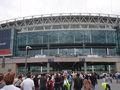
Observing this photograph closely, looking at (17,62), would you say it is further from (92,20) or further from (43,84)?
(43,84)

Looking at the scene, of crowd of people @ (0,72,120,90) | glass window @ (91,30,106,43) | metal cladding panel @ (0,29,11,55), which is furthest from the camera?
metal cladding panel @ (0,29,11,55)

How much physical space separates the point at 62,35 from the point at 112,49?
20936 mm

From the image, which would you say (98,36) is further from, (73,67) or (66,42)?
(73,67)

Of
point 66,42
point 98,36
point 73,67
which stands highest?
point 98,36

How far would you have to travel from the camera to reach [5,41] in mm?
63938

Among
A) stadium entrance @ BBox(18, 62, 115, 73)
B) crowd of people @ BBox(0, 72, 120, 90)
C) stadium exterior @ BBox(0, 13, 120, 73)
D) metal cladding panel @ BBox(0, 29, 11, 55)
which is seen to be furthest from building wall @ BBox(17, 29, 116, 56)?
crowd of people @ BBox(0, 72, 120, 90)

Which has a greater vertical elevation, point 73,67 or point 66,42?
point 66,42

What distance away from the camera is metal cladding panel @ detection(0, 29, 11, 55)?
62.6 meters

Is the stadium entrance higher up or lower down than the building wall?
lower down

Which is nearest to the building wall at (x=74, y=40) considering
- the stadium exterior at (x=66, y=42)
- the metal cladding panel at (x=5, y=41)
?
the stadium exterior at (x=66, y=42)

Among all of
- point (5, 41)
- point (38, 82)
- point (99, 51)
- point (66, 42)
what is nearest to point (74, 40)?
point (66, 42)

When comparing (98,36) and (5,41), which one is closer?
(98,36)

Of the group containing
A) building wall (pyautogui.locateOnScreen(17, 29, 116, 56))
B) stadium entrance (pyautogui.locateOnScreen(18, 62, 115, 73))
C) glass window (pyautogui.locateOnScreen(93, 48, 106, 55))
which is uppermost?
building wall (pyautogui.locateOnScreen(17, 29, 116, 56))

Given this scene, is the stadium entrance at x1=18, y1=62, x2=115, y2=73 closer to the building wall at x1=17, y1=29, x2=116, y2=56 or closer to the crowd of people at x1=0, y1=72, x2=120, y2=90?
the building wall at x1=17, y1=29, x2=116, y2=56
